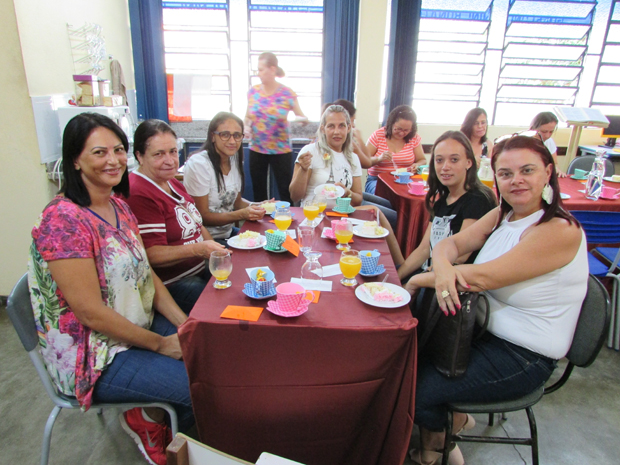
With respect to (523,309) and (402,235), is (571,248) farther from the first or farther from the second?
(402,235)

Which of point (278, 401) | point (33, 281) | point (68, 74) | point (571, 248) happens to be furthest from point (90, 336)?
point (68, 74)

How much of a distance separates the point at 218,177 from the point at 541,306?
6.12 ft

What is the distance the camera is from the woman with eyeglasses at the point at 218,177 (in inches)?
93.3

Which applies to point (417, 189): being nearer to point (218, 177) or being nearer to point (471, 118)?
point (471, 118)

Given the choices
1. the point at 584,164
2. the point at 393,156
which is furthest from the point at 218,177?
the point at 584,164

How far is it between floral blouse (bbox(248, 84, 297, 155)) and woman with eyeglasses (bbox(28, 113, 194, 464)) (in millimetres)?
2392

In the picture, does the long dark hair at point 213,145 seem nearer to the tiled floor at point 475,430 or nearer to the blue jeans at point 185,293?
the blue jeans at point 185,293

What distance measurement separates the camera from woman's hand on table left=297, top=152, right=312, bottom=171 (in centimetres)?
272

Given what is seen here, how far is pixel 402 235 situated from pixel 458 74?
3.03m

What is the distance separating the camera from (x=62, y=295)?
1318mm

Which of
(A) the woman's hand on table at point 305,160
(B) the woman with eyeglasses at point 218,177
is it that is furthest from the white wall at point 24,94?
(A) the woman's hand on table at point 305,160

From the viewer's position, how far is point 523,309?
1423 millimetres

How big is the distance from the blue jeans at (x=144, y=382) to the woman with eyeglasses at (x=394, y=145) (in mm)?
2949

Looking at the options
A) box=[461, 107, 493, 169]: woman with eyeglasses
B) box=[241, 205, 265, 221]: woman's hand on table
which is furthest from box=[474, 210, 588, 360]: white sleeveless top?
box=[461, 107, 493, 169]: woman with eyeglasses
